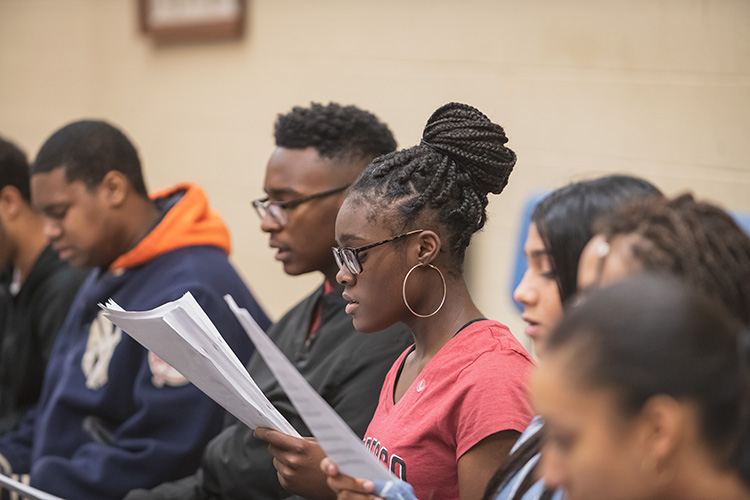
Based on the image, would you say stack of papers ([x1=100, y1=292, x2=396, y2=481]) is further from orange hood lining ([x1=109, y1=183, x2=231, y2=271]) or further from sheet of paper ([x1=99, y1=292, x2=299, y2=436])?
orange hood lining ([x1=109, y1=183, x2=231, y2=271])

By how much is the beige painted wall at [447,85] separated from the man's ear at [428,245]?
1.71 ft

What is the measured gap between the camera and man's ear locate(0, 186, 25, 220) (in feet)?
10.5

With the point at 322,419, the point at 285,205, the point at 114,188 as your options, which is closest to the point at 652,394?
the point at 322,419

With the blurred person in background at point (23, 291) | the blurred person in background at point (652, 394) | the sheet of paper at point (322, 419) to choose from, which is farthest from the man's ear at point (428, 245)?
the blurred person in background at point (23, 291)

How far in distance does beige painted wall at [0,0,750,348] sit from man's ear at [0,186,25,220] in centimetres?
119

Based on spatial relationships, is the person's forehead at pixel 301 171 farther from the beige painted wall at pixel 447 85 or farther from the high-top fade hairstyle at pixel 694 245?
the high-top fade hairstyle at pixel 694 245

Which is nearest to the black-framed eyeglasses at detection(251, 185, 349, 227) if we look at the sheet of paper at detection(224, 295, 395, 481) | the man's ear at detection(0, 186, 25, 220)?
the sheet of paper at detection(224, 295, 395, 481)

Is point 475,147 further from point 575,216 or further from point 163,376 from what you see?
point 163,376

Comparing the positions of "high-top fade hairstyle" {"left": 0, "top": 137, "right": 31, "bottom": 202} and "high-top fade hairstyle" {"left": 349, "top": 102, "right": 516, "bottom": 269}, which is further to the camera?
"high-top fade hairstyle" {"left": 0, "top": 137, "right": 31, "bottom": 202}

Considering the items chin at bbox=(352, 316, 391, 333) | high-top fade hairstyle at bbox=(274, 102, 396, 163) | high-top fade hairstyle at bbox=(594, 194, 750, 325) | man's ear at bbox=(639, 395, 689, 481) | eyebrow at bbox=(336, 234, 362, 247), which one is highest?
high-top fade hairstyle at bbox=(594, 194, 750, 325)

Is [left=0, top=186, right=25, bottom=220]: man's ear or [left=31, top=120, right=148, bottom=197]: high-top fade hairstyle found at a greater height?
[left=31, top=120, right=148, bottom=197]: high-top fade hairstyle

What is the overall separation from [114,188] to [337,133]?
3.00ft

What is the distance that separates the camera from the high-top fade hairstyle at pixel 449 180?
1.54 metres

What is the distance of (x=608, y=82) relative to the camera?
275 cm
